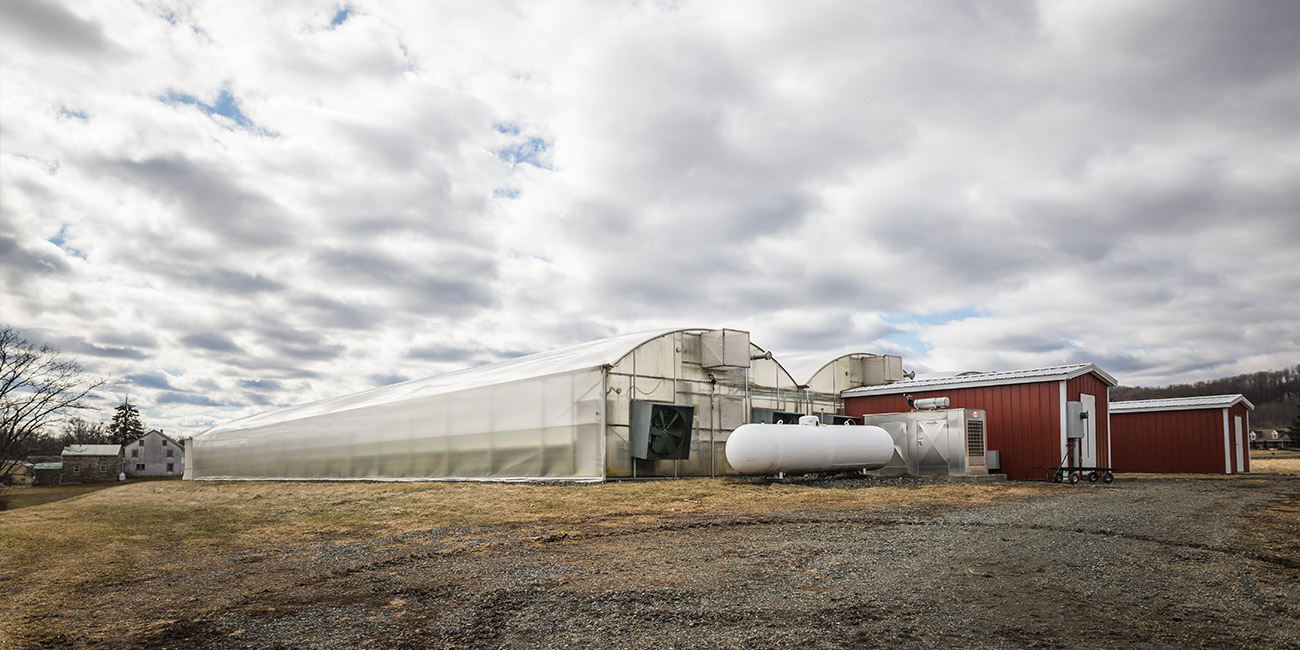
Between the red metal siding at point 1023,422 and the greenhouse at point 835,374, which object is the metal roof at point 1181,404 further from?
the greenhouse at point 835,374

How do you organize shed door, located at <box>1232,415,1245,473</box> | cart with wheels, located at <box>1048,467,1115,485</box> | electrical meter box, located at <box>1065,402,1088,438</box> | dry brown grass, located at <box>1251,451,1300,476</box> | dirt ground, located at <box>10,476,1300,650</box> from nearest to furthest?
1. dirt ground, located at <box>10,476,1300,650</box>
2. cart with wheels, located at <box>1048,467,1115,485</box>
3. electrical meter box, located at <box>1065,402,1088,438</box>
4. shed door, located at <box>1232,415,1245,473</box>
5. dry brown grass, located at <box>1251,451,1300,476</box>

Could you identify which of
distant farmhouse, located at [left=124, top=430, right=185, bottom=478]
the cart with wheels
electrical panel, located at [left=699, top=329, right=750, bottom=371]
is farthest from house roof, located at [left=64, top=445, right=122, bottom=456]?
the cart with wheels

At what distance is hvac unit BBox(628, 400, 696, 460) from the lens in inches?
901

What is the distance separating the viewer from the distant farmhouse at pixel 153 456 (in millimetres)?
82188

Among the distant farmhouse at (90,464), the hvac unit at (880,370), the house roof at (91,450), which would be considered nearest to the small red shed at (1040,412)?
the hvac unit at (880,370)

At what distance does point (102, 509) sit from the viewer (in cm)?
2116

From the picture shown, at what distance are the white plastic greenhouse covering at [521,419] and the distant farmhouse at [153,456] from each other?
6189 centimetres

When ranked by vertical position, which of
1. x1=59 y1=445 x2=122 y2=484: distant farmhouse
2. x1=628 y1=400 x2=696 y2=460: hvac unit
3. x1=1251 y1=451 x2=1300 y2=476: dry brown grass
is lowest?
x1=59 y1=445 x2=122 y2=484: distant farmhouse

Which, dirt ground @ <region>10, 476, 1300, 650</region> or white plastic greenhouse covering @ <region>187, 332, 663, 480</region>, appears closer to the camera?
dirt ground @ <region>10, 476, 1300, 650</region>

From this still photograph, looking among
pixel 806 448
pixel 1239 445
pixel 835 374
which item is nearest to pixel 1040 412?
pixel 806 448

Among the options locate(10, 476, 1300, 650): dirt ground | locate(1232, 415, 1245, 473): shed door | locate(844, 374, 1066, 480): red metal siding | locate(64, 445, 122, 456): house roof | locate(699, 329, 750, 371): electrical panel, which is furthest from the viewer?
locate(64, 445, 122, 456): house roof

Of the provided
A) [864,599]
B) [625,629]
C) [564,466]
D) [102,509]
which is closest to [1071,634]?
[864,599]

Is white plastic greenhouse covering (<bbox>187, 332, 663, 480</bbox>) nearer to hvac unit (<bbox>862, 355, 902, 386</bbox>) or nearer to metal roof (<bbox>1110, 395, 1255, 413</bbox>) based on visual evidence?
hvac unit (<bbox>862, 355, 902, 386</bbox>)

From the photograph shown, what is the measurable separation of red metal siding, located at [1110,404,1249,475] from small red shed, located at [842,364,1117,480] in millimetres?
5572
